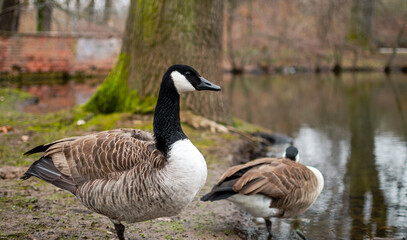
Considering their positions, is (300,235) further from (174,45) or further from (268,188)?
(174,45)

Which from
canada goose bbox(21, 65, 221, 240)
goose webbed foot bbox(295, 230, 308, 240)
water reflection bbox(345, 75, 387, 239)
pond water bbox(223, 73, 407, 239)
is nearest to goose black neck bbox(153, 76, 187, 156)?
canada goose bbox(21, 65, 221, 240)

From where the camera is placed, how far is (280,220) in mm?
5512

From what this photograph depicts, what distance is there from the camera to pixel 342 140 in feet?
33.6

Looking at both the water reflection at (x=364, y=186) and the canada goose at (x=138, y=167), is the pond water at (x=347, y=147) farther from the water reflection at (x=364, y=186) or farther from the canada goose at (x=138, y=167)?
the canada goose at (x=138, y=167)

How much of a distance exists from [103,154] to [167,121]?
24.9 inches

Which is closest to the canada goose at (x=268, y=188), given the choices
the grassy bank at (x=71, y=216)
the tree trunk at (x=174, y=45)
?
the grassy bank at (x=71, y=216)

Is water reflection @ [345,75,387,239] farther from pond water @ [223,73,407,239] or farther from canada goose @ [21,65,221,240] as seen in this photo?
canada goose @ [21,65,221,240]

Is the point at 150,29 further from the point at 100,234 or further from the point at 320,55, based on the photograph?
the point at 320,55

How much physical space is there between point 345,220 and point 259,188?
5.14 ft

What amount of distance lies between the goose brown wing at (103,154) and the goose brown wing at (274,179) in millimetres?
1069

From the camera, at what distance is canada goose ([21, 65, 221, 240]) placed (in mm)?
3662

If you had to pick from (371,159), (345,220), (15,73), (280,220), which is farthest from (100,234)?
(15,73)

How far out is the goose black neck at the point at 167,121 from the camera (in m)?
3.80

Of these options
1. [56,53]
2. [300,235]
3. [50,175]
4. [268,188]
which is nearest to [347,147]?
[300,235]
